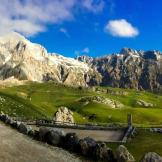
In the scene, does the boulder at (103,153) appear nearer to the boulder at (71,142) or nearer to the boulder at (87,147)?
the boulder at (87,147)

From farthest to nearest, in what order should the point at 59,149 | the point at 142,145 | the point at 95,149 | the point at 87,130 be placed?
the point at 87,130 → the point at 142,145 → the point at 59,149 → the point at 95,149

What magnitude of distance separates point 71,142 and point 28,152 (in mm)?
7153

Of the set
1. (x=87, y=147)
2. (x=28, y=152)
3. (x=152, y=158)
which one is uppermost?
(x=87, y=147)

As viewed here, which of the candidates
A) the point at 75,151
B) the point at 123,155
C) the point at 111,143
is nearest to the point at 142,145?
the point at 111,143

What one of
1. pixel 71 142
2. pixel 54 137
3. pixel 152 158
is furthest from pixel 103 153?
pixel 54 137

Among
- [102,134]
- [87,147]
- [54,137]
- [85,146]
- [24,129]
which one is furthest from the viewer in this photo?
[102,134]

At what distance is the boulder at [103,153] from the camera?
4550 cm

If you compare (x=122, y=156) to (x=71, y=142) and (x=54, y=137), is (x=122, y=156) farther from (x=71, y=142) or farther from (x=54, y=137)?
(x=54, y=137)

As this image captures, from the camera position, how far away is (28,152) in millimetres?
45594

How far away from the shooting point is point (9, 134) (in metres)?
57.5

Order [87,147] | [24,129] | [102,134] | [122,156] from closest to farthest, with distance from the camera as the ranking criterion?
1. [122,156]
2. [87,147]
3. [24,129]
4. [102,134]

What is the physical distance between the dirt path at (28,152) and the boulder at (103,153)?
7.23 ft

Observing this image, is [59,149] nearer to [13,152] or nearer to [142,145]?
[13,152]

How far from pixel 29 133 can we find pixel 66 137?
32.8 feet
